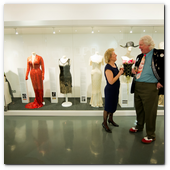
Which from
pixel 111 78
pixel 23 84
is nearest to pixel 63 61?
pixel 23 84

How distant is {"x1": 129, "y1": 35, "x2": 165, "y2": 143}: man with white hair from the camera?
198cm

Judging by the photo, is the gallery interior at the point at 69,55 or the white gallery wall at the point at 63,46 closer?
the gallery interior at the point at 69,55

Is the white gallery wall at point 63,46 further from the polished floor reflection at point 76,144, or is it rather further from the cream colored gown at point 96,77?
the polished floor reflection at point 76,144

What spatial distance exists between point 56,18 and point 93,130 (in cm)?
338

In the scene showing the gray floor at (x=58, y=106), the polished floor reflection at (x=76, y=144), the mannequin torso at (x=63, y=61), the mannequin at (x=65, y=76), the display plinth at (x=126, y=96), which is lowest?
the polished floor reflection at (x=76, y=144)

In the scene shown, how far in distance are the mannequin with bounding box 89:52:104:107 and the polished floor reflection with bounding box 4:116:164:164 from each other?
70 cm

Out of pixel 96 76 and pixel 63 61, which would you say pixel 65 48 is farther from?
pixel 96 76

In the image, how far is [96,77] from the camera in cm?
354

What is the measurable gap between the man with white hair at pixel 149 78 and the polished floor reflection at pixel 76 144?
0.37 metres

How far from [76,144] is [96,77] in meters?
1.99

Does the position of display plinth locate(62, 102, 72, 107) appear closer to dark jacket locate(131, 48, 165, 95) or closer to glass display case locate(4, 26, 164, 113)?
glass display case locate(4, 26, 164, 113)

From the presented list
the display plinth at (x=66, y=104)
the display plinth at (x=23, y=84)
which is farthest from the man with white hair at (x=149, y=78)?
the display plinth at (x=23, y=84)

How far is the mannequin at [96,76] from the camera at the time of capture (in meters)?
3.39

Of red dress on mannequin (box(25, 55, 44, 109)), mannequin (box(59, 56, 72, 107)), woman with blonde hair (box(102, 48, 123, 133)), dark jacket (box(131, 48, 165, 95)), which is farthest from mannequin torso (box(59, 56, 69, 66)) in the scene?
dark jacket (box(131, 48, 165, 95))
